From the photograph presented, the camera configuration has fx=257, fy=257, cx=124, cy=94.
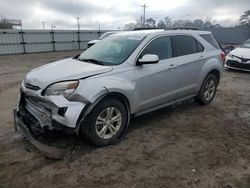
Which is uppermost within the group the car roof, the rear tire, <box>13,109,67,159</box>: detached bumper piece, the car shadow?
the car roof

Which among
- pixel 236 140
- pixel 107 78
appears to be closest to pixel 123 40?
pixel 107 78

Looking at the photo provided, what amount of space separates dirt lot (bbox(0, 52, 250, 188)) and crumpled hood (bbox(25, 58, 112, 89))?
Answer: 1.04 m

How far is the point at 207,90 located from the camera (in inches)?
233

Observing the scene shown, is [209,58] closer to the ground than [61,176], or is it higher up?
higher up

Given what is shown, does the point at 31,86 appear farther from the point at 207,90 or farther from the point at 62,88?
the point at 207,90

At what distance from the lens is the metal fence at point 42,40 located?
75.3 ft

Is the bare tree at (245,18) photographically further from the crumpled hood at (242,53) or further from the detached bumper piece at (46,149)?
the detached bumper piece at (46,149)

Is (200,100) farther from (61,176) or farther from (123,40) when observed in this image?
(61,176)

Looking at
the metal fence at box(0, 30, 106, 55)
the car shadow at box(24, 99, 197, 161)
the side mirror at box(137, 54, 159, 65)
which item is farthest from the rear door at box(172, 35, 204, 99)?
the metal fence at box(0, 30, 106, 55)

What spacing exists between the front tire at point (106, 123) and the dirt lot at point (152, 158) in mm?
152

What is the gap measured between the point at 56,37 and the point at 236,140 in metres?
24.8

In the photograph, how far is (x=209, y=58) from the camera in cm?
565

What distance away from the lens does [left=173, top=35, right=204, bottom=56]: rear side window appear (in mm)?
4988

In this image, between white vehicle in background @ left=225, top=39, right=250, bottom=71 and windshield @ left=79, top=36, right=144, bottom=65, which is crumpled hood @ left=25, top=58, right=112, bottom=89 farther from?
white vehicle in background @ left=225, top=39, right=250, bottom=71
